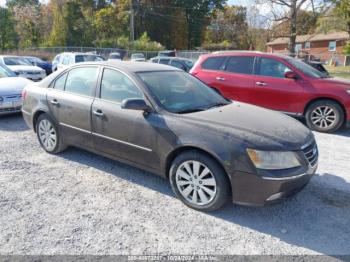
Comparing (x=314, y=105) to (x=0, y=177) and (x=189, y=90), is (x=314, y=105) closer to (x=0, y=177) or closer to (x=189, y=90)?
(x=189, y=90)

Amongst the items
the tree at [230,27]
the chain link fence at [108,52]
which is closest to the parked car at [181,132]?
the chain link fence at [108,52]

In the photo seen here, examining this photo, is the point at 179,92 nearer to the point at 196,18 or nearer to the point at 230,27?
the point at 196,18

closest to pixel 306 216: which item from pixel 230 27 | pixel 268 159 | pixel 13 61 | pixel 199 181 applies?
pixel 268 159

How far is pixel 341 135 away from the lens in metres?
6.61

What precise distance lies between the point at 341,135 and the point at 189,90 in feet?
13.3

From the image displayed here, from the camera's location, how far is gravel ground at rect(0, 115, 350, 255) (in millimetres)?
2922

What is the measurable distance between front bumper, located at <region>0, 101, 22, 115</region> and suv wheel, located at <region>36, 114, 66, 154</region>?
261cm

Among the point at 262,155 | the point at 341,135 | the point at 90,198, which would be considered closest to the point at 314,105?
the point at 341,135

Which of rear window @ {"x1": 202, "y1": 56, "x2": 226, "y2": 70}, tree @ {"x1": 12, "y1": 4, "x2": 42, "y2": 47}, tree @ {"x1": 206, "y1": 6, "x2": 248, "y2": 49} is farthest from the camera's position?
tree @ {"x1": 206, "y1": 6, "x2": 248, "y2": 49}

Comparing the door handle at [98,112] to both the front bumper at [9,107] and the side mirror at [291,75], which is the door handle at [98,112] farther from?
the side mirror at [291,75]

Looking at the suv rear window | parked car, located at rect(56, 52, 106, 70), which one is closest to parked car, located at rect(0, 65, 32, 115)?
the suv rear window

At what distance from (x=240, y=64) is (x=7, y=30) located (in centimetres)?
4649

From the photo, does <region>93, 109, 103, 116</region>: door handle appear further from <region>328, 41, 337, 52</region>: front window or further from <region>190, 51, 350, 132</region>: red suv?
<region>328, 41, 337, 52</region>: front window

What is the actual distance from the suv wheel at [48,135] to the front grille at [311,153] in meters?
3.48
